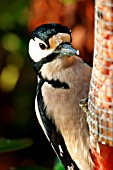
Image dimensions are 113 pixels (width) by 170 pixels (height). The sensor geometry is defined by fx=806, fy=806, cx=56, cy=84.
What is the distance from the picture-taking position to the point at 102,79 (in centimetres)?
275

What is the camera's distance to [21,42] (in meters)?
4.86

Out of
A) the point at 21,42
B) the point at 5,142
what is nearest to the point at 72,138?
the point at 5,142

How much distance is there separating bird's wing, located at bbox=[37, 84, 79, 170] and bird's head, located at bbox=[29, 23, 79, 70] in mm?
180

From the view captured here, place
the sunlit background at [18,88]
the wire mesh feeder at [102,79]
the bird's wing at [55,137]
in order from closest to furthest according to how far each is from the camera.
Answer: the wire mesh feeder at [102,79]
the bird's wing at [55,137]
the sunlit background at [18,88]

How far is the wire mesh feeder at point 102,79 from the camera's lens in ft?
8.77

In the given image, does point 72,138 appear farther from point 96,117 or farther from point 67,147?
point 96,117

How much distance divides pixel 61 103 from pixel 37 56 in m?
0.21

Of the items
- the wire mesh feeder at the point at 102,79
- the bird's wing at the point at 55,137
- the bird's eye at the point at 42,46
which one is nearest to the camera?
the wire mesh feeder at the point at 102,79

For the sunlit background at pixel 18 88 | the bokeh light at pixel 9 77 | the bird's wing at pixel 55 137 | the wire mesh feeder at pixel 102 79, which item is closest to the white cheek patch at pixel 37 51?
the bird's wing at pixel 55 137

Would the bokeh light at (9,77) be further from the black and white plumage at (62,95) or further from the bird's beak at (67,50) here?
the bird's beak at (67,50)

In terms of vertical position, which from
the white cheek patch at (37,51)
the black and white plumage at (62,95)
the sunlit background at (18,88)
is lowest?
the sunlit background at (18,88)

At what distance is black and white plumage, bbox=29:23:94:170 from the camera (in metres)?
3.04

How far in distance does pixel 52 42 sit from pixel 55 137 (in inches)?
15.9

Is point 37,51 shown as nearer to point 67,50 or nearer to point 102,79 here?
point 67,50
